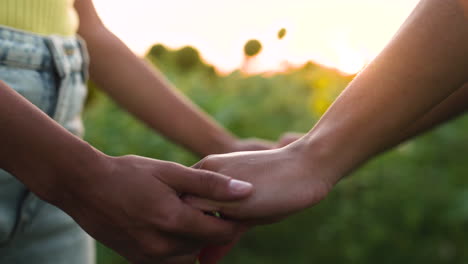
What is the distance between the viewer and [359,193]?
359 cm

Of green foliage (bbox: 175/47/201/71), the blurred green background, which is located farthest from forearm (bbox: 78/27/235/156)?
green foliage (bbox: 175/47/201/71)

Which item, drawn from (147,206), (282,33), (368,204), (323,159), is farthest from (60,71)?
(368,204)

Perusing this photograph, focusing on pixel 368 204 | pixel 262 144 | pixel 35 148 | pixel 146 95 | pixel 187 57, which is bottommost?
pixel 187 57

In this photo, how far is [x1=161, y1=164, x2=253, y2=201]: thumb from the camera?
1.27m

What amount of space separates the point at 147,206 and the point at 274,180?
33 centimetres

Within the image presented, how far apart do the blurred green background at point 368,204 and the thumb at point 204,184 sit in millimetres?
2157

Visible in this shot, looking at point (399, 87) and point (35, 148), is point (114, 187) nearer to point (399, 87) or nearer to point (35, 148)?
point (35, 148)

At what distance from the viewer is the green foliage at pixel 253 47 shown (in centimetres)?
160

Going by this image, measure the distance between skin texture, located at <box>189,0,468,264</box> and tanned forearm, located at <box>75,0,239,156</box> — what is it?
506mm

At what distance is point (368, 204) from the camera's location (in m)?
3.45

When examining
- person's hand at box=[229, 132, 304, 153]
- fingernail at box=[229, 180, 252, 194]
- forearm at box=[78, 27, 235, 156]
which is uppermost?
fingernail at box=[229, 180, 252, 194]

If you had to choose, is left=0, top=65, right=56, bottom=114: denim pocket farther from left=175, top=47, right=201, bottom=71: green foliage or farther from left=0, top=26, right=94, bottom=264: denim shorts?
left=175, top=47, right=201, bottom=71: green foliage

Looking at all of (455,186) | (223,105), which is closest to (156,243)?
(455,186)

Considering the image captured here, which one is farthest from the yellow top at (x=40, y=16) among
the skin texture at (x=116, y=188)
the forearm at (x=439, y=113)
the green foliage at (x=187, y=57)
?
the green foliage at (x=187, y=57)
